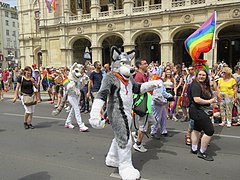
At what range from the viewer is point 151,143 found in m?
5.13

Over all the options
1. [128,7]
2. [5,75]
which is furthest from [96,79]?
[128,7]

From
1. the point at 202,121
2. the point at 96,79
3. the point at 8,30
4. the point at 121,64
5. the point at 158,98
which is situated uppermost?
the point at 8,30

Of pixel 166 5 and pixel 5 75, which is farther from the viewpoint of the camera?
pixel 166 5

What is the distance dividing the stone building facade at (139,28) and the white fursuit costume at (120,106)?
15.9m

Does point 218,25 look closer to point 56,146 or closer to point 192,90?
point 192,90

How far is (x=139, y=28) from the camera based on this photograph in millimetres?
20859

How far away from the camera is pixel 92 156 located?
4355mm

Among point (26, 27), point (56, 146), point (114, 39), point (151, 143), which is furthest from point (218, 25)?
point (26, 27)

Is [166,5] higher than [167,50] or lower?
higher

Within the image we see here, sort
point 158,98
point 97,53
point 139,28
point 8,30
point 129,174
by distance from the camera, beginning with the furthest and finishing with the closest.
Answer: point 8,30
point 97,53
point 139,28
point 158,98
point 129,174

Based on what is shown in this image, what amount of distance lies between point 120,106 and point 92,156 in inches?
56.0

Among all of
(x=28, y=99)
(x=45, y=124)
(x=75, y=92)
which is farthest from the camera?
(x=45, y=124)

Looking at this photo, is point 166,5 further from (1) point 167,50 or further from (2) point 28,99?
(2) point 28,99

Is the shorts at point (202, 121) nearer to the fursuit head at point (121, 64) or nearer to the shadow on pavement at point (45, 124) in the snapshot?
the fursuit head at point (121, 64)
